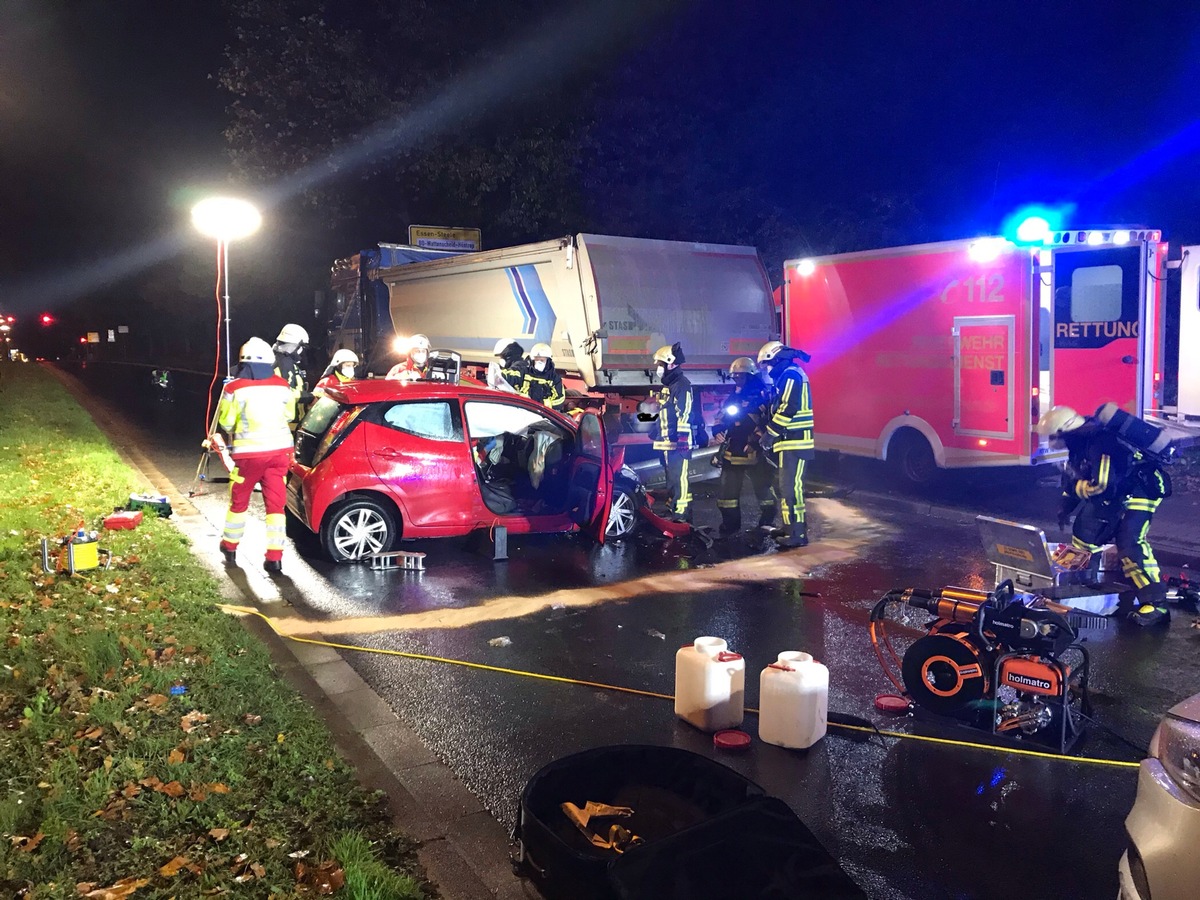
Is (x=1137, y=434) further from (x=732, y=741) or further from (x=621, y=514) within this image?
(x=621, y=514)

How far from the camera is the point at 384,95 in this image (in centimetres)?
2070

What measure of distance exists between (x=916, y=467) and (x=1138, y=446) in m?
5.78

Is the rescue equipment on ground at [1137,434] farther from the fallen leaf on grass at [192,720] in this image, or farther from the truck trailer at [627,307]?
the fallen leaf on grass at [192,720]

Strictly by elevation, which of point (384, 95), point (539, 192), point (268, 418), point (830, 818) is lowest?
point (830, 818)

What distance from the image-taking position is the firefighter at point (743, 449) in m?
9.12

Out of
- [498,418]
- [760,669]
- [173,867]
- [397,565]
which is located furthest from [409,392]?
[173,867]

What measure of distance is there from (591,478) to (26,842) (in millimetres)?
5648

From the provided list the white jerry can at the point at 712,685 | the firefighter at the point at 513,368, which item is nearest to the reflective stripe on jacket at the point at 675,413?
the firefighter at the point at 513,368

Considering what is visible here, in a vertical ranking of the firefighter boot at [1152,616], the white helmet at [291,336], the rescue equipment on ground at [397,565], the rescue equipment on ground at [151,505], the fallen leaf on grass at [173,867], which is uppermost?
the white helmet at [291,336]

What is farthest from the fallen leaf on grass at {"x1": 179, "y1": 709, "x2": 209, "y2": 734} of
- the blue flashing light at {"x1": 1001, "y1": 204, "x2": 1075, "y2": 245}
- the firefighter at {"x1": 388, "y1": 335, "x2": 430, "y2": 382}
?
the blue flashing light at {"x1": 1001, "y1": 204, "x2": 1075, "y2": 245}

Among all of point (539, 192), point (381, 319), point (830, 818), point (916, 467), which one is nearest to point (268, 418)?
point (830, 818)

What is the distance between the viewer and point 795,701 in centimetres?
466

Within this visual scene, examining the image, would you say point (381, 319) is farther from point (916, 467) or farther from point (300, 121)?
point (916, 467)

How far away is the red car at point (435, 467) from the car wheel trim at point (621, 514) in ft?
1.07
